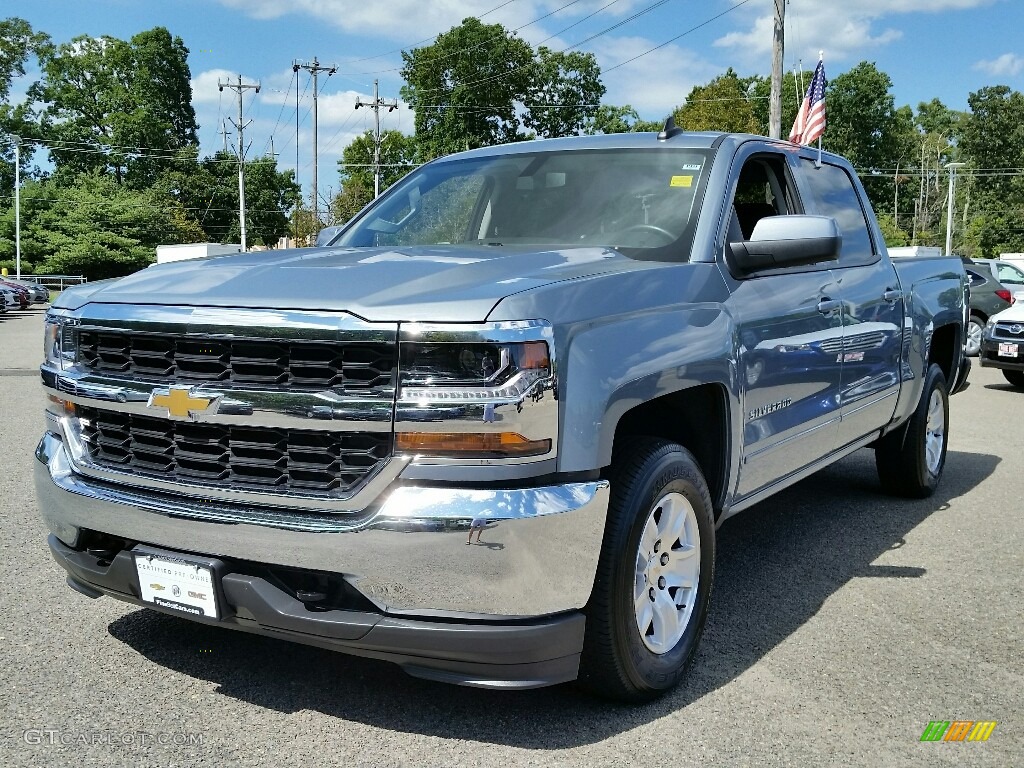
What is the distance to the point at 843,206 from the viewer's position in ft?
18.1

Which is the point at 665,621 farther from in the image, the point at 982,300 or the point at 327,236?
the point at 982,300

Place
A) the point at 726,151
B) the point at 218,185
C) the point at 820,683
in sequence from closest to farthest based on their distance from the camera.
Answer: the point at 820,683 < the point at 726,151 < the point at 218,185

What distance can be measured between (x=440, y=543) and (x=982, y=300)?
17.5 metres

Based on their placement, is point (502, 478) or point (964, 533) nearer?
point (502, 478)

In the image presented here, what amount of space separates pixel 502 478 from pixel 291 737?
3.61 feet

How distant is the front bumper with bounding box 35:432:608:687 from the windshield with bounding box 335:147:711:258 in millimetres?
1484

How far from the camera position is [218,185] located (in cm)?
7931

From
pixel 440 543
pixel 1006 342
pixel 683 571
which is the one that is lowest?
pixel 683 571

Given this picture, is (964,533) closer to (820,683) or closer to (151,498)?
(820,683)

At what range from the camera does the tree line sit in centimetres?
5894

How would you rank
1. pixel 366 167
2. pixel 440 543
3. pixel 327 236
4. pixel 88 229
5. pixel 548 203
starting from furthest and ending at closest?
pixel 366 167
pixel 88 229
pixel 327 236
pixel 548 203
pixel 440 543

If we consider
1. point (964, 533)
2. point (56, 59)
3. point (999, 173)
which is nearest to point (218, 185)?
point (56, 59)

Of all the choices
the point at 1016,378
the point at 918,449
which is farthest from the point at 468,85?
the point at 918,449

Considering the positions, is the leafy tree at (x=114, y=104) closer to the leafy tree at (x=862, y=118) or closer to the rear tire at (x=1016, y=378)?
the leafy tree at (x=862, y=118)
